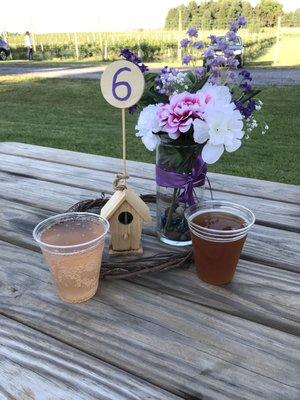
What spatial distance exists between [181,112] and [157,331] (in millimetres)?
334

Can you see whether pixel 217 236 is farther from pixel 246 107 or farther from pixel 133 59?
pixel 133 59

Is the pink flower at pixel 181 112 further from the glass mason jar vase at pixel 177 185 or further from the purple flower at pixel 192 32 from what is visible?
the purple flower at pixel 192 32

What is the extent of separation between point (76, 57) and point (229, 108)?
59.9 feet

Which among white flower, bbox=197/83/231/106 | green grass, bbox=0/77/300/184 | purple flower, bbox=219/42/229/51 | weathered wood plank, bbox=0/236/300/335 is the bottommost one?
green grass, bbox=0/77/300/184

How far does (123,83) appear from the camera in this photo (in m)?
0.76

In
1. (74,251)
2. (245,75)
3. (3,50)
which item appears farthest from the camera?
(3,50)

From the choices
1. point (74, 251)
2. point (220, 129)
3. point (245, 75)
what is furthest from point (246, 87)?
point (74, 251)

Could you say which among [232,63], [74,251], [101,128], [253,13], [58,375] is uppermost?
[253,13]

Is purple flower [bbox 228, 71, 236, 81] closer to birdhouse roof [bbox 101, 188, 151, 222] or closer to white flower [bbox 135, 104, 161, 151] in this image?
white flower [bbox 135, 104, 161, 151]

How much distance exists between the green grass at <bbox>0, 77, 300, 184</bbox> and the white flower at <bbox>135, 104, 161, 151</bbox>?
8.26 feet

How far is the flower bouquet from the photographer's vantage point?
646mm

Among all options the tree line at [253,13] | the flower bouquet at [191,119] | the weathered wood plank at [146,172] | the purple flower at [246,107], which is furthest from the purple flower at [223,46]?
the tree line at [253,13]

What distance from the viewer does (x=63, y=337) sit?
61cm

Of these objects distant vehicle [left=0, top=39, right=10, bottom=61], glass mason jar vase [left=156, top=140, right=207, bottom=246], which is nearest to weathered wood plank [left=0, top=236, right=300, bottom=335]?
glass mason jar vase [left=156, top=140, right=207, bottom=246]
